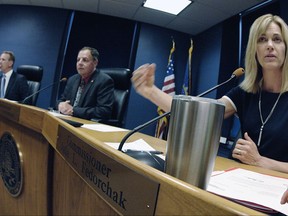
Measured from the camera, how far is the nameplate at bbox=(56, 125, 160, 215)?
27 centimetres

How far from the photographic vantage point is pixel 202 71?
4.20 meters

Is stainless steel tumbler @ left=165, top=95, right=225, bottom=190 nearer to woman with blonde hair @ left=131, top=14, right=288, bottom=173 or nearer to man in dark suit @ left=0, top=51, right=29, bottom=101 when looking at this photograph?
woman with blonde hair @ left=131, top=14, right=288, bottom=173

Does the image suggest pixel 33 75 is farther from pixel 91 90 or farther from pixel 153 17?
pixel 153 17

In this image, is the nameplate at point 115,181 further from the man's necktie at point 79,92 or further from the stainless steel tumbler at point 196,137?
the man's necktie at point 79,92

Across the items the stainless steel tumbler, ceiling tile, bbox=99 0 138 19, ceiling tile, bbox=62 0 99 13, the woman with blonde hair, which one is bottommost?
the stainless steel tumbler

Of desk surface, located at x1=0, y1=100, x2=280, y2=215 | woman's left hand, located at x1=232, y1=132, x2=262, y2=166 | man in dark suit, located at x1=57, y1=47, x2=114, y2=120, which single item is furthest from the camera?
man in dark suit, located at x1=57, y1=47, x2=114, y2=120

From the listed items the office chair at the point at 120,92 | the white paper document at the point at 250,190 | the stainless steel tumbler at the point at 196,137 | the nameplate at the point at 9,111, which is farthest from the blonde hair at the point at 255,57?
the office chair at the point at 120,92

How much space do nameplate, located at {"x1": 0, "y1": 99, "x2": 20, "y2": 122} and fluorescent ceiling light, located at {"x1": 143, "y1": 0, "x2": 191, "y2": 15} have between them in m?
3.06

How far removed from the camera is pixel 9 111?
98cm

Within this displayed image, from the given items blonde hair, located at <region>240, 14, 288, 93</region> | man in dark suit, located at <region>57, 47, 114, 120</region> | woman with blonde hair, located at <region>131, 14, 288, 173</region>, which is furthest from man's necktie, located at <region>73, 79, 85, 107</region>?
blonde hair, located at <region>240, 14, 288, 93</region>

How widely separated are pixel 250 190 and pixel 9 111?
961 mm

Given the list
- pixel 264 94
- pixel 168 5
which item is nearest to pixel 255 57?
pixel 264 94

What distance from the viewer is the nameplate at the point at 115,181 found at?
0.88ft

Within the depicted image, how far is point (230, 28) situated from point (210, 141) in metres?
3.87
